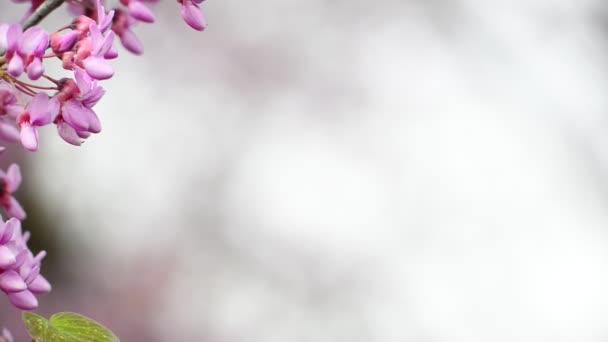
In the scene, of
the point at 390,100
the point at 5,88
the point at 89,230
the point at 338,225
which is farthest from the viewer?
the point at 390,100

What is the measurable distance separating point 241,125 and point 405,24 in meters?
1.40

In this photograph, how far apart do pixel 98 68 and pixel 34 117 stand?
0.27 ft

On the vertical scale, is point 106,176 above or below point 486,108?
below

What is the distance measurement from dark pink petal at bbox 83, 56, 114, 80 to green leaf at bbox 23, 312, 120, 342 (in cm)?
25

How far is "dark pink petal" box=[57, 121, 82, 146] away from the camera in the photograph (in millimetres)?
821

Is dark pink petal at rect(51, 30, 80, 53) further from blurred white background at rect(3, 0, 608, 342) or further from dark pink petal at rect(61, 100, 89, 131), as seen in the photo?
blurred white background at rect(3, 0, 608, 342)

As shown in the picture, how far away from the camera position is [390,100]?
6.40 m

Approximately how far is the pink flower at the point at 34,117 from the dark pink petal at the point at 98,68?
4cm

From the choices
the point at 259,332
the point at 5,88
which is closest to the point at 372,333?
the point at 259,332

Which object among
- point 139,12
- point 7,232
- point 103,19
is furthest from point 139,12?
point 7,232

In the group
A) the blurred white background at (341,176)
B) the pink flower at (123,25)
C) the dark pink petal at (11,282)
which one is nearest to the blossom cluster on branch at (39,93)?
the dark pink petal at (11,282)

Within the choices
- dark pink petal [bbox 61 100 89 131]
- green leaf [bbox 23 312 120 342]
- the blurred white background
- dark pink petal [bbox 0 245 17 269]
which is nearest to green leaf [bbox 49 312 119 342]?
green leaf [bbox 23 312 120 342]

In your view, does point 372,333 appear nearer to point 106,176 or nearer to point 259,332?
point 259,332

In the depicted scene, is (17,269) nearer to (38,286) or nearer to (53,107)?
(38,286)
